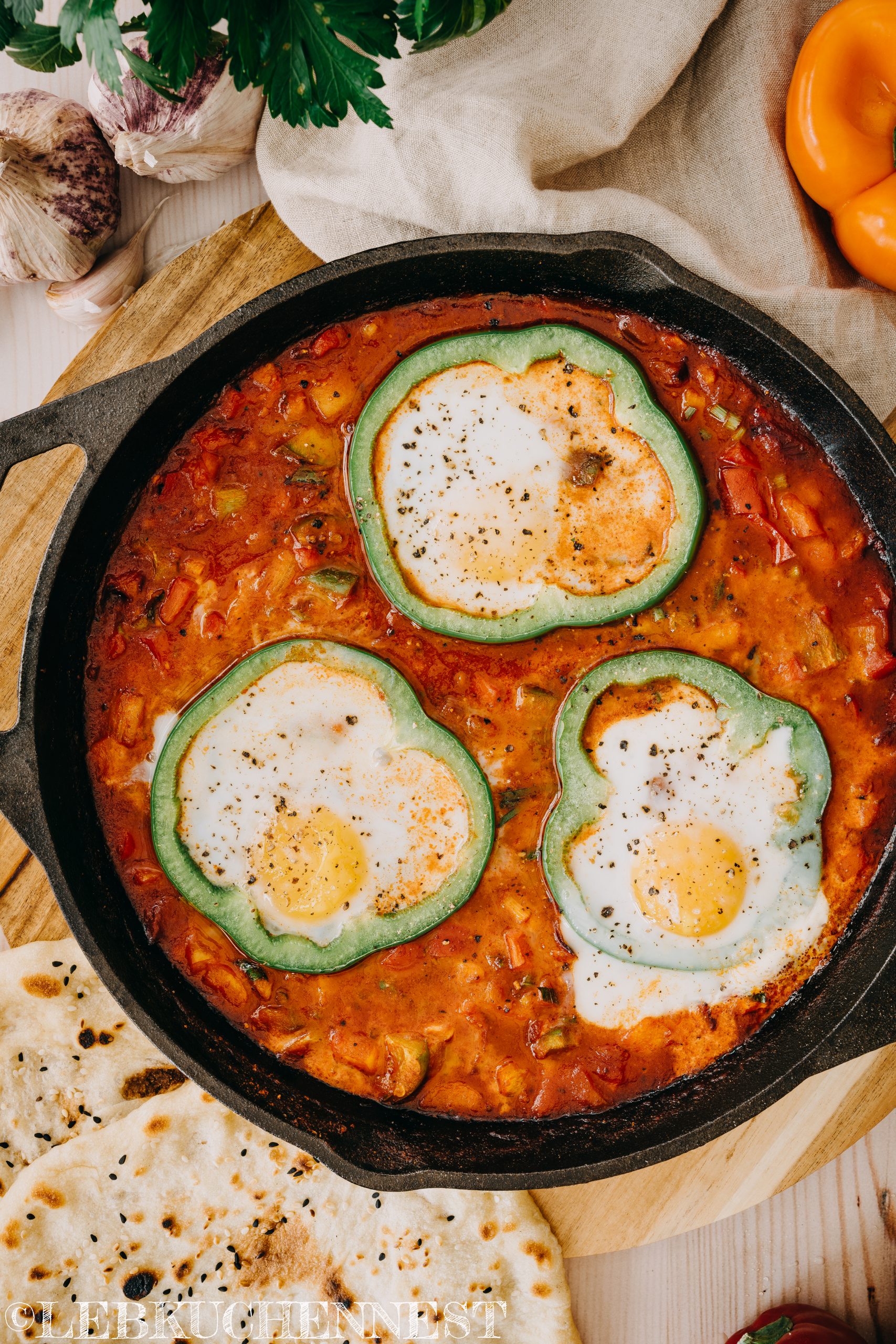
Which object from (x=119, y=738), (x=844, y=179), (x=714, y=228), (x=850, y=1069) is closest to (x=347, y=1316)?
(x=850, y=1069)

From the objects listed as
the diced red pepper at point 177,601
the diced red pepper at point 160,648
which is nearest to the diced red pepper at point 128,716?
the diced red pepper at point 160,648

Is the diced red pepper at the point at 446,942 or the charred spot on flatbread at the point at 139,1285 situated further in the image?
the charred spot on flatbread at the point at 139,1285

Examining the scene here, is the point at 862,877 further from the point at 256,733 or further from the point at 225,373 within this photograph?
the point at 225,373

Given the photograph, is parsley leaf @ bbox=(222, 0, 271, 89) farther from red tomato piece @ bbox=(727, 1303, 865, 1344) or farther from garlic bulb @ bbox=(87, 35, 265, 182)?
red tomato piece @ bbox=(727, 1303, 865, 1344)

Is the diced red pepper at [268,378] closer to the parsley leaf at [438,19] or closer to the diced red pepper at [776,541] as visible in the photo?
the parsley leaf at [438,19]

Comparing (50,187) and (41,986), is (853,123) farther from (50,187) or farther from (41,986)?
(41,986)
